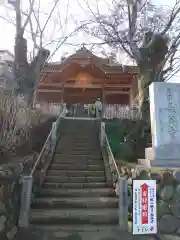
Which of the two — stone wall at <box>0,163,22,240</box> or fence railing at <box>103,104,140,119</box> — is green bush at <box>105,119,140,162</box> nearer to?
fence railing at <box>103,104,140,119</box>

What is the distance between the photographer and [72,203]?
7.43 meters

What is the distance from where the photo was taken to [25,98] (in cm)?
1223

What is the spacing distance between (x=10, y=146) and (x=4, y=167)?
252 centimetres

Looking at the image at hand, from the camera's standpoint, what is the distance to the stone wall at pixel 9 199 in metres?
5.53

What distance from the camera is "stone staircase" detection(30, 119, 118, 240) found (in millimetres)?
6570

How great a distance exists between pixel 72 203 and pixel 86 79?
17322 mm

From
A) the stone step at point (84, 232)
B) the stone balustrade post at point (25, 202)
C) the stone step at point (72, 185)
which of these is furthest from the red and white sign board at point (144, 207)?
the stone step at point (72, 185)

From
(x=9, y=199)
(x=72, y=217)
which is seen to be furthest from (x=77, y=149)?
(x=9, y=199)

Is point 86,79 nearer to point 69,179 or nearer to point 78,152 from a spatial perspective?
point 78,152

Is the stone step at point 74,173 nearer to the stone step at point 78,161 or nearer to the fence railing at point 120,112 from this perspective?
the stone step at point 78,161

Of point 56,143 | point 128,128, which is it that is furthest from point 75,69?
point 56,143

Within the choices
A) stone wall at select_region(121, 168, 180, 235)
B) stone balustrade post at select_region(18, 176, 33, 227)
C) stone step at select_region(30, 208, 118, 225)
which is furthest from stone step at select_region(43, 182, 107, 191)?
stone wall at select_region(121, 168, 180, 235)

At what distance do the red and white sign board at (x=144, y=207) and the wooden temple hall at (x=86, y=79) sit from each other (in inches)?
670

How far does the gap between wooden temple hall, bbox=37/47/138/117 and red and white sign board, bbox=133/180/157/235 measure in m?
17.0
